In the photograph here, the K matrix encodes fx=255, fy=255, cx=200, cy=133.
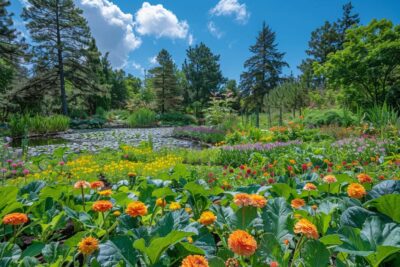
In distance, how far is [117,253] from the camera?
2.80 ft

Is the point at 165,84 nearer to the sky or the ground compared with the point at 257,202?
nearer to the sky

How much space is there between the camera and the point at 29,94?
17859 millimetres

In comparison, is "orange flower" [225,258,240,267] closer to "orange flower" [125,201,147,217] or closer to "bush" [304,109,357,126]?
"orange flower" [125,201,147,217]

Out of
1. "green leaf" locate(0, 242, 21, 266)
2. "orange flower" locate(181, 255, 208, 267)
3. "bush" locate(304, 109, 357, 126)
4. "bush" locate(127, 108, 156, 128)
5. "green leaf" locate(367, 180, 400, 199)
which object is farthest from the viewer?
"bush" locate(127, 108, 156, 128)

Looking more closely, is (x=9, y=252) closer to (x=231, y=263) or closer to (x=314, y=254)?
(x=231, y=263)

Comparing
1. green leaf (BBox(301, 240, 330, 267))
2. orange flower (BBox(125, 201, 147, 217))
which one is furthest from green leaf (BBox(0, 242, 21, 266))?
green leaf (BBox(301, 240, 330, 267))

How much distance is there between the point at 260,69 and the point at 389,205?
2508 cm

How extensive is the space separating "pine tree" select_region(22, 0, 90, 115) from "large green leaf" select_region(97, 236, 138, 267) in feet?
60.5

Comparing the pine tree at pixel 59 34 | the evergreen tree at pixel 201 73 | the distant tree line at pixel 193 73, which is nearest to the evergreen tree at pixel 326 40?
the distant tree line at pixel 193 73

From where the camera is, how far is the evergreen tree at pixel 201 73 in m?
30.6

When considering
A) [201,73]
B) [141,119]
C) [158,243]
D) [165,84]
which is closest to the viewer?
[158,243]

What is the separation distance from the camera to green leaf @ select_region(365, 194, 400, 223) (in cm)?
94

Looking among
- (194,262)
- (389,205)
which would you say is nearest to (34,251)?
(194,262)

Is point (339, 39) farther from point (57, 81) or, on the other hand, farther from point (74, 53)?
point (57, 81)
